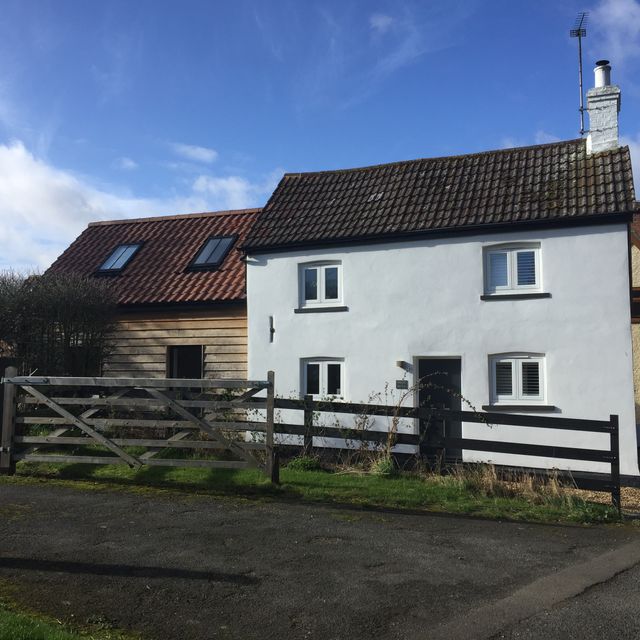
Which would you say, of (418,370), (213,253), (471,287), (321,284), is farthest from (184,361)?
(471,287)

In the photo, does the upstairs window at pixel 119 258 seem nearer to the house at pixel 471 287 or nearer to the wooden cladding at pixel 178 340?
the wooden cladding at pixel 178 340

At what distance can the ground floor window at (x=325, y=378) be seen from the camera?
561 inches

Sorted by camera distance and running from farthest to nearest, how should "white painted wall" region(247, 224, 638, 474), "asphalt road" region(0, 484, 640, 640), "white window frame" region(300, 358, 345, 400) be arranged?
"white window frame" region(300, 358, 345, 400), "white painted wall" region(247, 224, 638, 474), "asphalt road" region(0, 484, 640, 640)

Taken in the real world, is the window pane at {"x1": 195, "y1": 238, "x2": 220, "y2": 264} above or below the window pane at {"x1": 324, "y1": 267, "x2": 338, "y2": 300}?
above

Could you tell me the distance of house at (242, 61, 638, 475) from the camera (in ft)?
40.1

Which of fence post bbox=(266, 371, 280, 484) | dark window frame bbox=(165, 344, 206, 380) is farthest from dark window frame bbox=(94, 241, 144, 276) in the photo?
fence post bbox=(266, 371, 280, 484)

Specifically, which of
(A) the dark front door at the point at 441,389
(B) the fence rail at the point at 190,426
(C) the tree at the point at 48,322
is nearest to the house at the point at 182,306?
(C) the tree at the point at 48,322

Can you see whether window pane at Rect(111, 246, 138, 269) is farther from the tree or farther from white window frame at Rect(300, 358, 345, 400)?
white window frame at Rect(300, 358, 345, 400)

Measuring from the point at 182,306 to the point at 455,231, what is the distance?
7219mm

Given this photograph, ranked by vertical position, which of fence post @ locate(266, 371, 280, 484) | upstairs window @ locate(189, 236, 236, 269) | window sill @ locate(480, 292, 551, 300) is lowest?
fence post @ locate(266, 371, 280, 484)

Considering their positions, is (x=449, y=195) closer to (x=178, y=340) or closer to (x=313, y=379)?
(x=313, y=379)

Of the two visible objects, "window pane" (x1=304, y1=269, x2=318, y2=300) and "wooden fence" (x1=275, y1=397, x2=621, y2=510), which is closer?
"wooden fence" (x1=275, y1=397, x2=621, y2=510)

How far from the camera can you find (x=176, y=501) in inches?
326

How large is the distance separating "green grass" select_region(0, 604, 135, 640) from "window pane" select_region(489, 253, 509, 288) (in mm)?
10690
